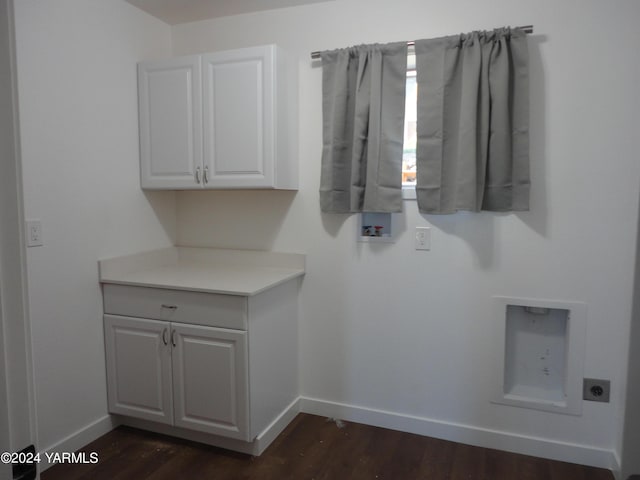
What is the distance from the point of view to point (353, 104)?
2490mm

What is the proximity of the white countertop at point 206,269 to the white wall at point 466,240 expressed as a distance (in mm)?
83

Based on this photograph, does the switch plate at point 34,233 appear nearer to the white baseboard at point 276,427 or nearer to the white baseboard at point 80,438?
the white baseboard at point 80,438

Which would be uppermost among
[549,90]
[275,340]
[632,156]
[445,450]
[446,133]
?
[549,90]

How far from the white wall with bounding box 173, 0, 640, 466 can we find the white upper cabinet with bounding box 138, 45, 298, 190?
0.74ft

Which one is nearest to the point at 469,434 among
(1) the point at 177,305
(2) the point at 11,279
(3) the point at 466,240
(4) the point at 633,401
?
(4) the point at 633,401

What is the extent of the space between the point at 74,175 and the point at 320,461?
1933 mm

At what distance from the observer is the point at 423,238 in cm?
245

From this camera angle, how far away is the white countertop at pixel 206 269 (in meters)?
2.29

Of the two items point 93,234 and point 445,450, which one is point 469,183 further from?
point 93,234

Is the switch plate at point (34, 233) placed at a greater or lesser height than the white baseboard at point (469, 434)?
greater

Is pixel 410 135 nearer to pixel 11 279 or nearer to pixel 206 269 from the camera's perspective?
pixel 206 269

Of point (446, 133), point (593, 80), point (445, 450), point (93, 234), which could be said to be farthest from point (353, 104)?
point (445, 450)

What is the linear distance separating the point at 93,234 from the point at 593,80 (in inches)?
105

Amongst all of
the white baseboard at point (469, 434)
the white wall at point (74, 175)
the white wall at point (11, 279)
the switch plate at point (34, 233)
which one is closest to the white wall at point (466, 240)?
the white baseboard at point (469, 434)
